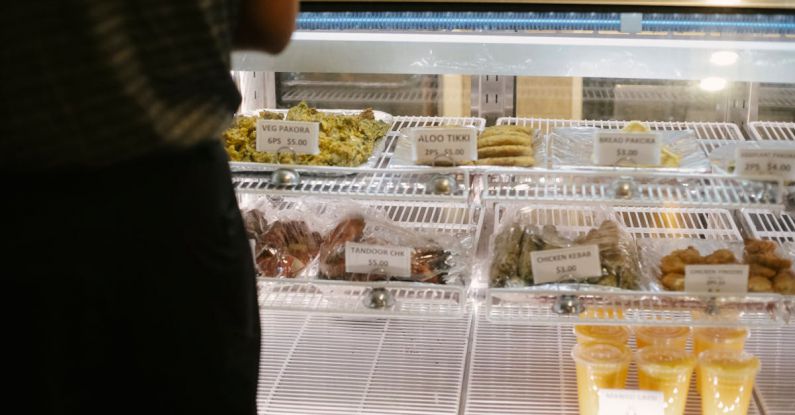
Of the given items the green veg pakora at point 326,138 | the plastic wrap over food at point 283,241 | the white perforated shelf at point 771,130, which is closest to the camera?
the green veg pakora at point 326,138

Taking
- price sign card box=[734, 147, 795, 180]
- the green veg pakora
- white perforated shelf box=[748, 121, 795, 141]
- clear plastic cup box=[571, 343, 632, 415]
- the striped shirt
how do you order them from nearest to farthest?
the striped shirt → price sign card box=[734, 147, 795, 180] → clear plastic cup box=[571, 343, 632, 415] → the green veg pakora → white perforated shelf box=[748, 121, 795, 141]

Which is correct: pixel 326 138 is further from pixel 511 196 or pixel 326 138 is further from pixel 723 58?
pixel 723 58

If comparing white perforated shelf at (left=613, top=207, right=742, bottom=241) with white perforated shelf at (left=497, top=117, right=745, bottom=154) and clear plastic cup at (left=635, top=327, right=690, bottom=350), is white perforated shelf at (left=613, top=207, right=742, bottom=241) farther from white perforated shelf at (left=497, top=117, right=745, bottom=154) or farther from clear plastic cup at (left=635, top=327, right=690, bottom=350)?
clear plastic cup at (left=635, top=327, right=690, bottom=350)

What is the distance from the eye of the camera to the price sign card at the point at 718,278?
189cm

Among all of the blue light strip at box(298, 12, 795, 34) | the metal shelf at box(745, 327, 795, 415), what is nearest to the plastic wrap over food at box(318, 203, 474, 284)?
the blue light strip at box(298, 12, 795, 34)

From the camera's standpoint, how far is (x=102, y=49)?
1114 mm

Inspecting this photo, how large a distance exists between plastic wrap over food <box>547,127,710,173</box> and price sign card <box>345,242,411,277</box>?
1.22ft

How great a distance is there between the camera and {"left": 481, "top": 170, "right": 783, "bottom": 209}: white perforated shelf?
1.85 meters

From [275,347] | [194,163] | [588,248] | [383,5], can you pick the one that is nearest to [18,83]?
[194,163]

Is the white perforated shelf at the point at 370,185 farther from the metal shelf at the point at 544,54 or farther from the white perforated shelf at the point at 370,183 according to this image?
the metal shelf at the point at 544,54

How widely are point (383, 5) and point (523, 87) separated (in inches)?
23.5

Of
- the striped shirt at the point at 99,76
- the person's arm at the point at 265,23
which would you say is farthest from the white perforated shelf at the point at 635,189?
the striped shirt at the point at 99,76

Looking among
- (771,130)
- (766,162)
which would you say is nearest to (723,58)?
(766,162)

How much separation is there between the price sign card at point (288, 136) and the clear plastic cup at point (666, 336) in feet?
2.69
